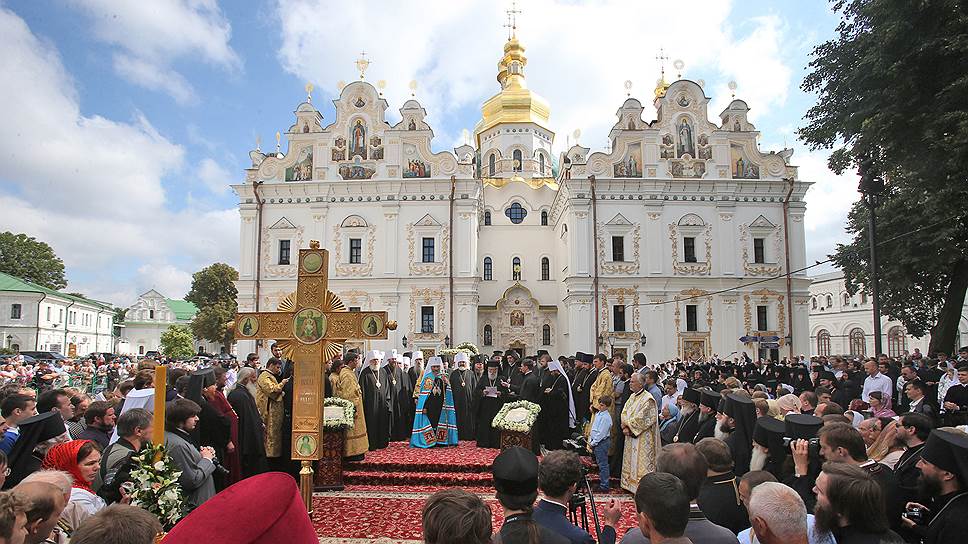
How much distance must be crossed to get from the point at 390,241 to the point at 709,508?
92.9 ft

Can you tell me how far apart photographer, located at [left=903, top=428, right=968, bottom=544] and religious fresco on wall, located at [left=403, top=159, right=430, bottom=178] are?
96.3 feet

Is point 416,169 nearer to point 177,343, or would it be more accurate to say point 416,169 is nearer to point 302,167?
point 302,167

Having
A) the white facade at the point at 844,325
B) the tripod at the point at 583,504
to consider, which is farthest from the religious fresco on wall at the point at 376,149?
the white facade at the point at 844,325

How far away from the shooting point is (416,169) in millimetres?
32125

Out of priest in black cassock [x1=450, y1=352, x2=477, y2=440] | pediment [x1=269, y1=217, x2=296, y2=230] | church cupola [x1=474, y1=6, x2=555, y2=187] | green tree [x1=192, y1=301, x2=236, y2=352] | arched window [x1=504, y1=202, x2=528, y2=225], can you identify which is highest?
church cupola [x1=474, y1=6, x2=555, y2=187]

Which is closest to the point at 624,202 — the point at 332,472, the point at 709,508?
the point at 332,472

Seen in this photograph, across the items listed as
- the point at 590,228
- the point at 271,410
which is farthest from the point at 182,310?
the point at 271,410

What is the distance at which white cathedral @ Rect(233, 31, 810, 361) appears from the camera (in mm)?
30984

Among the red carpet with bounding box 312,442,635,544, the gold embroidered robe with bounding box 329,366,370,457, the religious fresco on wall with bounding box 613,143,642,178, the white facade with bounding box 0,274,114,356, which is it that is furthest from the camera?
the white facade with bounding box 0,274,114,356

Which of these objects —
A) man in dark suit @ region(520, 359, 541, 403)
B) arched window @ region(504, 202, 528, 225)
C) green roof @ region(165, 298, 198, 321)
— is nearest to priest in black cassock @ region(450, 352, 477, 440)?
man in dark suit @ region(520, 359, 541, 403)

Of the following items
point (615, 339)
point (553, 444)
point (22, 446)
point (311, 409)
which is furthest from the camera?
point (615, 339)

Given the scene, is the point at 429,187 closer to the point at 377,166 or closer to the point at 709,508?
the point at 377,166

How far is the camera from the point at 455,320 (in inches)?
1217

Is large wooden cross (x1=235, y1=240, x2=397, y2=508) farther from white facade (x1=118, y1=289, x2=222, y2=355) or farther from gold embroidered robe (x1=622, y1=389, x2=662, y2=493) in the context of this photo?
white facade (x1=118, y1=289, x2=222, y2=355)
